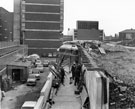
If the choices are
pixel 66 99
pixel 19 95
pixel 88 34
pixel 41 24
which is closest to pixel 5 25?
pixel 41 24

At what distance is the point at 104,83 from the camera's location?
4848 millimetres

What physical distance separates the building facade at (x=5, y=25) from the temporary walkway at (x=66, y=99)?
53965 millimetres

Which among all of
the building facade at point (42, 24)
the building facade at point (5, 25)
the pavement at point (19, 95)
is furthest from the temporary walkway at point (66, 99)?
the building facade at point (5, 25)

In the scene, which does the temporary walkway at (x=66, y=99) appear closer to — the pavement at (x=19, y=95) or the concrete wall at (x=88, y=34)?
the pavement at (x=19, y=95)

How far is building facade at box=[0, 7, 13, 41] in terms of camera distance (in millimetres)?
61406

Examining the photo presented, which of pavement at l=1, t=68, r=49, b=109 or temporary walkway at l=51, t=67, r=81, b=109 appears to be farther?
pavement at l=1, t=68, r=49, b=109

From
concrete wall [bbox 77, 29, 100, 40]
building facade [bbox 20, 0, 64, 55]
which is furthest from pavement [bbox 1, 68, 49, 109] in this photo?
concrete wall [bbox 77, 29, 100, 40]

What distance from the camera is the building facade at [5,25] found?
61.4 metres

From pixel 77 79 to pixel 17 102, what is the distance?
10225 millimetres

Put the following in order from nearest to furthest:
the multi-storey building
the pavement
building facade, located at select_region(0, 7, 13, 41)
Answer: the pavement → the multi-storey building → building facade, located at select_region(0, 7, 13, 41)

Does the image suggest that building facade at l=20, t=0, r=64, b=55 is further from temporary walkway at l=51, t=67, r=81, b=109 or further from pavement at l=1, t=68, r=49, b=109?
temporary walkway at l=51, t=67, r=81, b=109

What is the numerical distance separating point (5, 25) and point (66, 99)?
191 feet

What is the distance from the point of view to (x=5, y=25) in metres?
62.9

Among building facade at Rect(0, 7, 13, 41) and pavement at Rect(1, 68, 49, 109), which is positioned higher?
building facade at Rect(0, 7, 13, 41)
